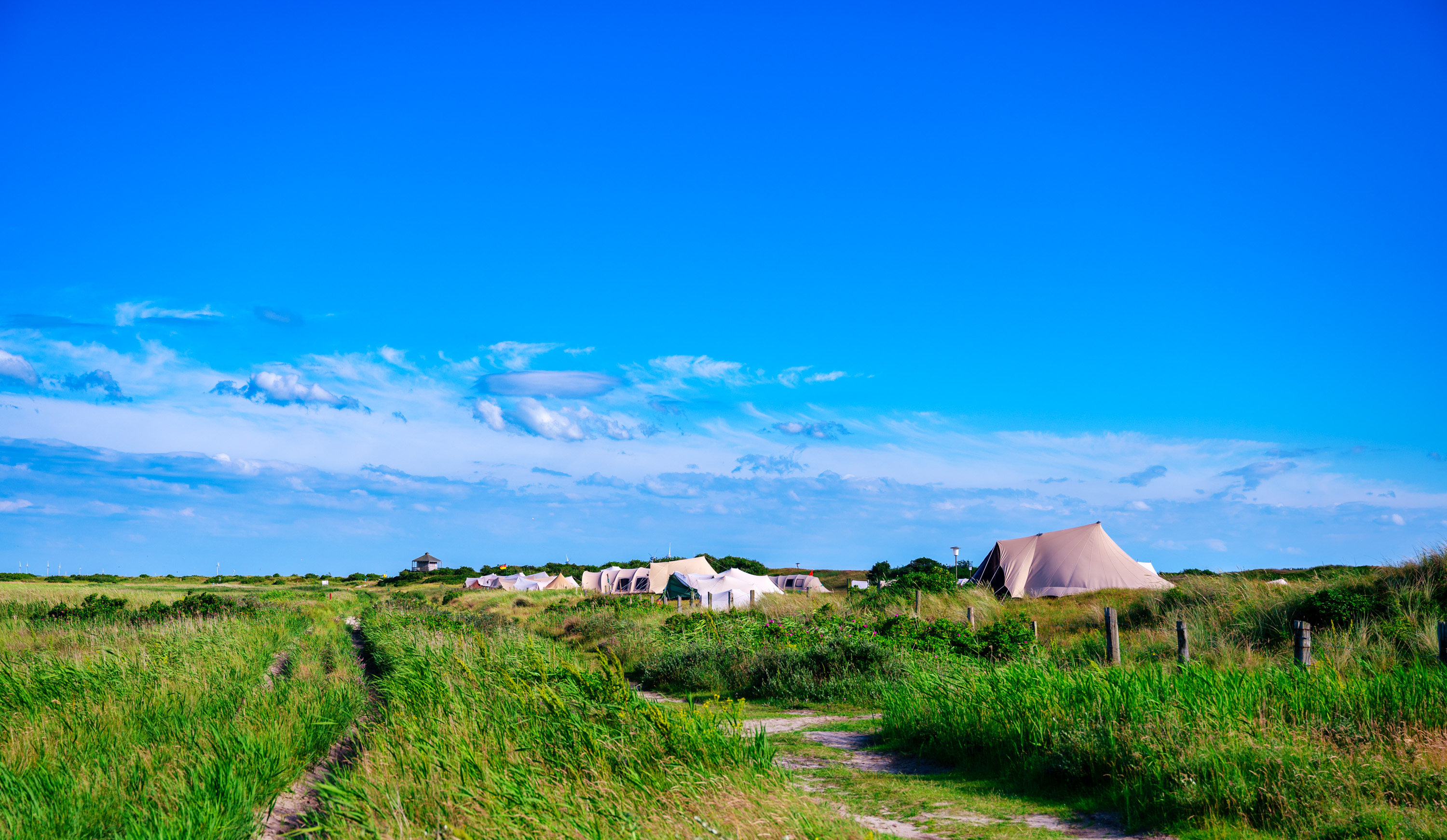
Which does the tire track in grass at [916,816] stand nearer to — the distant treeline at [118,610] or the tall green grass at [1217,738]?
the tall green grass at [1217,738]

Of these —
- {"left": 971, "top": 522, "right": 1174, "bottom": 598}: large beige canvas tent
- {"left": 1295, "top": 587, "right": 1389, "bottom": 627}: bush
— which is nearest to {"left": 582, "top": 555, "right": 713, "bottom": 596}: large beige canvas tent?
{"left": 971, "top": 522, "right": 1174, "bottom": 598}: large beige canvas tent

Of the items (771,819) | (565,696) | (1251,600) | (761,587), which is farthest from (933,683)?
(761,587)

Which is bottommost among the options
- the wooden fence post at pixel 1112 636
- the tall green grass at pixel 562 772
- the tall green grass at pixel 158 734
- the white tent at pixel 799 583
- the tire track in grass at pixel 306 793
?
the tire track in grass at pixel 306 793

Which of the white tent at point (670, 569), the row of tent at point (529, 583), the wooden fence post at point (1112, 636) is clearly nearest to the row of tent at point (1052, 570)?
the white tent at point (670, 569)

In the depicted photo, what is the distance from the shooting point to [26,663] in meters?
13.1

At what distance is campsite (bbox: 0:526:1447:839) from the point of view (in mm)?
5570

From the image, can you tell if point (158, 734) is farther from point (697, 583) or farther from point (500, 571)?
point (500, 571)

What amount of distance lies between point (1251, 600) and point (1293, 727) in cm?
1250

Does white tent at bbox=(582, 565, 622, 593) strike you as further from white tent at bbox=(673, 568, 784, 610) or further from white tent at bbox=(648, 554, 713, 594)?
white tent at bbox=(673, 568, 784, 610)

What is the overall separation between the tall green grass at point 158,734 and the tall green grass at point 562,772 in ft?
2.54

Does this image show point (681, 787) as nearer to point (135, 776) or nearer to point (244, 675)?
point (135, 776)

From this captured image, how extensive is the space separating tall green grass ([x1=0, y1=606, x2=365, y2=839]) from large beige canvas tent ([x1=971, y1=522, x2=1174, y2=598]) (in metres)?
23.0

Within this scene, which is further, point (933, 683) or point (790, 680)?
point (790, 680)

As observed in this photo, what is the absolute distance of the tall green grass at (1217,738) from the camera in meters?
5.99
